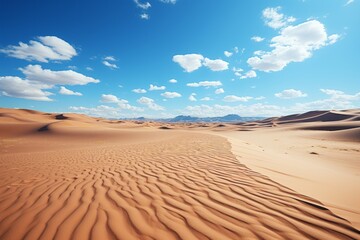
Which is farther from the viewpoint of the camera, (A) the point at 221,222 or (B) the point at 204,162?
(B) the point at 204,162

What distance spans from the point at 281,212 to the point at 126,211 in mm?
2433

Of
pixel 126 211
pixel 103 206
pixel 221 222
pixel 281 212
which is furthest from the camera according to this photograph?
pixel 103 206

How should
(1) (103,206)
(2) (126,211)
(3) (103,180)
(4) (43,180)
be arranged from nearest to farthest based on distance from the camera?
(2) (126,211) < (1) (103,206) < (3) (103,180) < (4) (43,180)

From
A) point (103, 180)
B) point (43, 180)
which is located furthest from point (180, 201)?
point (43, 180)

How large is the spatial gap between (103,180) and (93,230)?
2.51 m

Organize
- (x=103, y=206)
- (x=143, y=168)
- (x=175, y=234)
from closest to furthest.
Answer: (x=175, y=234), (x=103, y=206), (x=143, y=168)

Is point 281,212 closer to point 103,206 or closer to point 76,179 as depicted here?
Result: point 103,206

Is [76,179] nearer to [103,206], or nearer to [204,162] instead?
[103,206]

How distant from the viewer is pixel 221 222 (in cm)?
270

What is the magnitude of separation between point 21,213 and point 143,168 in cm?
322

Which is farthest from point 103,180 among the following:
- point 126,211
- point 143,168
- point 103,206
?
point 126,211

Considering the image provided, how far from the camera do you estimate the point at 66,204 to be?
354 centimetres

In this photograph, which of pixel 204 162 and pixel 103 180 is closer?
pixel 103 180

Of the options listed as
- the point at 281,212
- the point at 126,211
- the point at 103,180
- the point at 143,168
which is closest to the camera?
the point at 281,212
